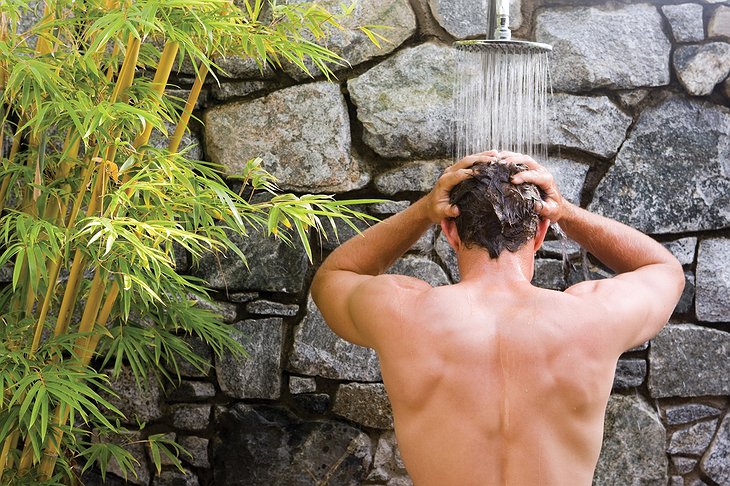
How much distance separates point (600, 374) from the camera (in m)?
1.58

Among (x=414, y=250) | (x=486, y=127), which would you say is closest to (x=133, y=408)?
(x=414, y=250)

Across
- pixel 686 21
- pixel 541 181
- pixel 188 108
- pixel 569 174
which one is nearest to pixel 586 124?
pixel 569 174

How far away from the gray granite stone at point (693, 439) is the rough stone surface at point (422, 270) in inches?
30.8

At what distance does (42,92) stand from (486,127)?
1019 mm

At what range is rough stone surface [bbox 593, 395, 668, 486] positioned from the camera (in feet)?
8.13

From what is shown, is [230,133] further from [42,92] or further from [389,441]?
[389,441]

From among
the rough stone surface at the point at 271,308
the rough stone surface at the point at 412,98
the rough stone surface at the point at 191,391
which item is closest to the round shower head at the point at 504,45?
the rough stone surface at the point at 412,98

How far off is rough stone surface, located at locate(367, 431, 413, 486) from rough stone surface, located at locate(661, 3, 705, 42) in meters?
1.35

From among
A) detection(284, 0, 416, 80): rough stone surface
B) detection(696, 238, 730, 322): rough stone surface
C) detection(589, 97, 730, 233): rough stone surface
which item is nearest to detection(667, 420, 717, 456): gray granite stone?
detection(696, 238, 730, 322): rough stone surface

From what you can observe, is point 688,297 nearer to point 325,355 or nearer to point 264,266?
point 325,355

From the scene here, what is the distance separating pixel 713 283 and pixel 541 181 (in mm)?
1055

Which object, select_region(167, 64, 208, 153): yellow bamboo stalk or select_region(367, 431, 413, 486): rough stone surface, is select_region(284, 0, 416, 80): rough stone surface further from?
select_region(367, 431, 413, 486): rough stone surface

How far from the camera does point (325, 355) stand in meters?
2.47

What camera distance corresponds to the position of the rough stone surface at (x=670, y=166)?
8.00ft
